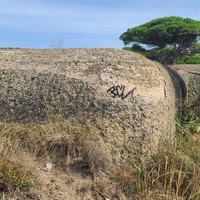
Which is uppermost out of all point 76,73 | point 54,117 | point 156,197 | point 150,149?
point 76,73

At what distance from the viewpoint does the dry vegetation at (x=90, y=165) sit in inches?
149

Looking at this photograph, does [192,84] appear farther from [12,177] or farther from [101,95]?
[12,177]

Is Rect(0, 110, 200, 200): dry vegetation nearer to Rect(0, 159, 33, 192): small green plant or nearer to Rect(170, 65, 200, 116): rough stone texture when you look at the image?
Rect(0, 159, 33, 192): small green plant

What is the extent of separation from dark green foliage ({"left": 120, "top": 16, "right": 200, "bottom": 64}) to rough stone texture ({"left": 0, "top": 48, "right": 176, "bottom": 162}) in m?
17.1

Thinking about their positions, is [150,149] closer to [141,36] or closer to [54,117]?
[54,117]

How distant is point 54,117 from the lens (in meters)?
4.49

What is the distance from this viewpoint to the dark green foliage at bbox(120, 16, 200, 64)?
22172mm

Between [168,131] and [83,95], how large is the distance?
41.2 inches

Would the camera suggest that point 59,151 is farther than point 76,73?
No

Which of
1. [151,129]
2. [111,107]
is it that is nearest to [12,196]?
[111,107]

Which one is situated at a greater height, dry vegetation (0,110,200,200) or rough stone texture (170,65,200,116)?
rough stone texture (170,65,200,116)

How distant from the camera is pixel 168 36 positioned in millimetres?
22562

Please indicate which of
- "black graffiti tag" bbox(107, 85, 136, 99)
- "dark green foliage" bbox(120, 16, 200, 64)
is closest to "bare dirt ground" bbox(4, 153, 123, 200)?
"black graffiti tag" bbox(107, 85, 136, 99)

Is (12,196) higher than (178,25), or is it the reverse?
(178,25)
